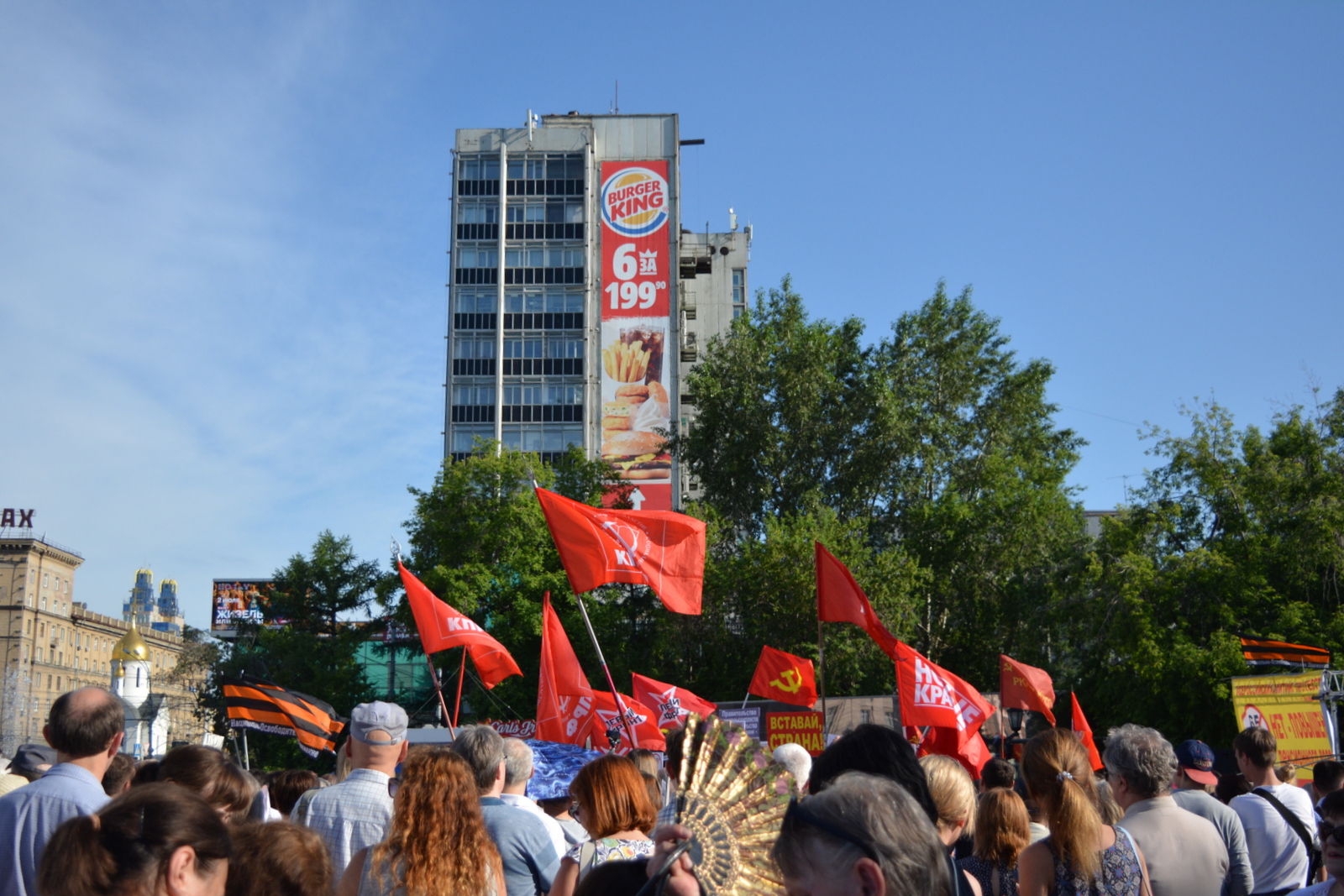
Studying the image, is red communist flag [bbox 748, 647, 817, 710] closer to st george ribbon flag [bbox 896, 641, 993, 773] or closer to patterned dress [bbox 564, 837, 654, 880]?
st george ribbon flag [bbox 896, 641, 993, 773]

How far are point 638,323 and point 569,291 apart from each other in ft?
15.1

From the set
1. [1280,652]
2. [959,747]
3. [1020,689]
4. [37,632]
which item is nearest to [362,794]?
[959,747]

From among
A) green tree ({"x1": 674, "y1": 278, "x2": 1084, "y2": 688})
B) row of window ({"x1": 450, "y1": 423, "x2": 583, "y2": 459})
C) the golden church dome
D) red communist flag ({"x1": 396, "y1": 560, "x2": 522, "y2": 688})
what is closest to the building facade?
the golden church dome

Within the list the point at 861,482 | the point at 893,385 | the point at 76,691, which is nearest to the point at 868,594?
the point at 861,482

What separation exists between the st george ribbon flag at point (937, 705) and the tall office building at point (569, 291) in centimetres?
4682

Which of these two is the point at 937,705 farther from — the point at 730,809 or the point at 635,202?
the point at 635,202

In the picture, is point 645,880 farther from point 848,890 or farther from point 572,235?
point 572,235

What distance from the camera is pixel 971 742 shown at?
11641 millimetres

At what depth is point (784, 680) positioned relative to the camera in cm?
1582

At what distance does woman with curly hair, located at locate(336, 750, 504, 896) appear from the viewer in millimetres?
3672

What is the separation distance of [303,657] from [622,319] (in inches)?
1005

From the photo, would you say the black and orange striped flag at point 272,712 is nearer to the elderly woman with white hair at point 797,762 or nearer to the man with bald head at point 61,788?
the elderly woman with white hair at point 797,762

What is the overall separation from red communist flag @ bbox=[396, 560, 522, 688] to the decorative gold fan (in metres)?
11.8

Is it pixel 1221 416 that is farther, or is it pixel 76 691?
pixel 1221 416
